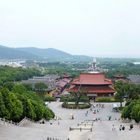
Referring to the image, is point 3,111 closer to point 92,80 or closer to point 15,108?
point 15,108

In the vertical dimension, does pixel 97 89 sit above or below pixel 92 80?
below

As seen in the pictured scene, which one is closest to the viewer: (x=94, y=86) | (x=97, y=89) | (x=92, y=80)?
(x=97, y=89)

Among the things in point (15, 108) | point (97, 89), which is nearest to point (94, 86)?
point (97, 89)

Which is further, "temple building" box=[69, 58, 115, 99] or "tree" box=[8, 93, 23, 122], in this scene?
"temple building" box=[69, 58, 115, 99]

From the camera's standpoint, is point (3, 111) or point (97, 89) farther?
point (97, 89)

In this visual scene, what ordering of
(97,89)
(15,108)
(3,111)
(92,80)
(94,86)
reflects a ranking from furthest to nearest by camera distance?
1. (92,80)
2. (94,86)
3. (97,89)
4. (15,108)
5. (3,111)

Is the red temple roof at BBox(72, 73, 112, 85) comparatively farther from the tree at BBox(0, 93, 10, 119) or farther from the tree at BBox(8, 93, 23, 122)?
the tree at BBox(0, 93, 10, 119)

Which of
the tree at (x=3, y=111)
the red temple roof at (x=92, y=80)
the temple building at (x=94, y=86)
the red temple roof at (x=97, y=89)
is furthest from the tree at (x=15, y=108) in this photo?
the red temple roof at (x=92, y=80)

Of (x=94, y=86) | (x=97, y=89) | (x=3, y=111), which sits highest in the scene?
(x=3, y=111)

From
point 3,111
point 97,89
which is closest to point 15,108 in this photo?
point 3,111

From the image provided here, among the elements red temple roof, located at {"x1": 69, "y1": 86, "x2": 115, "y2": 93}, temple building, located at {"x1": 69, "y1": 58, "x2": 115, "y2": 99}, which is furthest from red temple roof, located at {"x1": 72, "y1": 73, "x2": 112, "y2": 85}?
red temple roof, located at {"x1": 69, "y1": 86, "x2": 115, "y2": 93}
